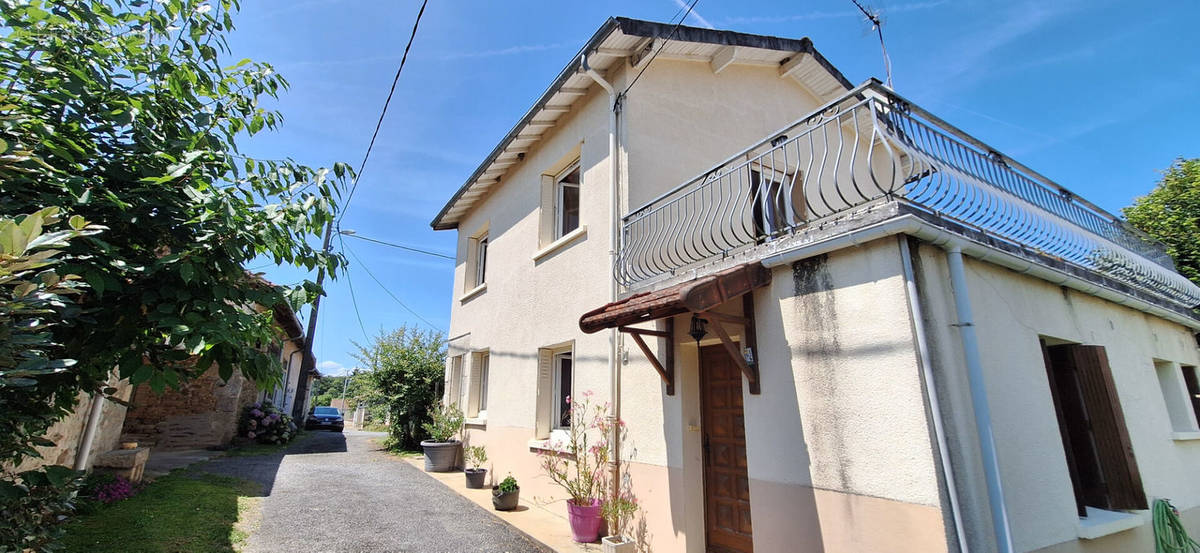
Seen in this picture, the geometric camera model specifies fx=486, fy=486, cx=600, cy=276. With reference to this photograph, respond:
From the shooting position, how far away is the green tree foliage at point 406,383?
14.1 m

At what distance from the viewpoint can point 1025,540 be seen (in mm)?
3266

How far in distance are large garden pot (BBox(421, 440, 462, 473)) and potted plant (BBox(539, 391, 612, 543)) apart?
4.33 meters

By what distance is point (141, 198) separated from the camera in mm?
2357

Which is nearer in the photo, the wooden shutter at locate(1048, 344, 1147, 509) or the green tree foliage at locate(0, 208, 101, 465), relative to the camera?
the green tree foliage at locate(0, 208, 101, 465)

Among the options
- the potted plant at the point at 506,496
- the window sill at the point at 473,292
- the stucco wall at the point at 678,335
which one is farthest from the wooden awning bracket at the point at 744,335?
the window sill at the point at 473,292

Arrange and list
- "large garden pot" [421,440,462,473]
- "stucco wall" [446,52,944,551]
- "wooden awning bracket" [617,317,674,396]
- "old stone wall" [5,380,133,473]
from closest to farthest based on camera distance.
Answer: "stucco wall" [446,52,944,551]
"wooden awning bracket" [617,317,674,396]
"old stone wall" [5,380,133,473]
"large garden pot" [421,440,462,473]

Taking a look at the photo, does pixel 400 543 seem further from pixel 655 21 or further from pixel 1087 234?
pixel 1087 234

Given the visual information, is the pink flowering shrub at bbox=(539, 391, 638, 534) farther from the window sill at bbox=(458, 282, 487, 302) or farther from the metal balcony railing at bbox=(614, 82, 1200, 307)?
the window sill at bbox=(458, 282, 487, 302)

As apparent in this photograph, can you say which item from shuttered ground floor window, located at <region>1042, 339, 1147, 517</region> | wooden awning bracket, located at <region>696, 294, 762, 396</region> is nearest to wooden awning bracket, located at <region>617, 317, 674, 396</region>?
wooden awning bracket, located at <region>696, 294, 762, 396</region>

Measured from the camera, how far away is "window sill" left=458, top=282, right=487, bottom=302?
1098 centimetres

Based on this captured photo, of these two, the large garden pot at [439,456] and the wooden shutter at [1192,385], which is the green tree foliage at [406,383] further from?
the wooden shutter at [1192,385]

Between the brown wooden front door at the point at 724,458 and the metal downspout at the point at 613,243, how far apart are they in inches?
44.5

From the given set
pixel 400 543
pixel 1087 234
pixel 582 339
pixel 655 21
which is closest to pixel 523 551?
pixel 400 543

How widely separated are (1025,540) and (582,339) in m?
4.97
